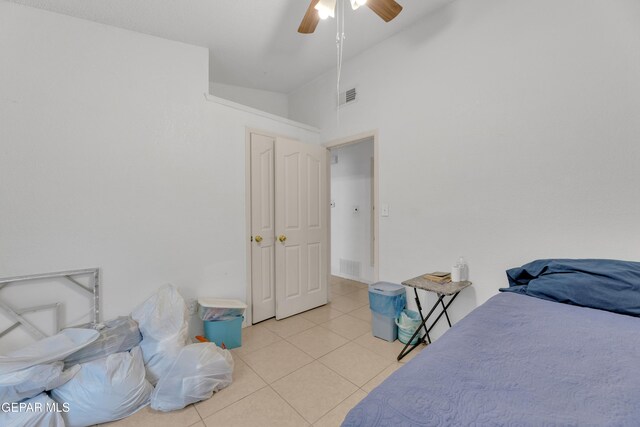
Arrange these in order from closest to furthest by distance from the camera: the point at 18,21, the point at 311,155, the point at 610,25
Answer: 1. the point at 610,25
2. the point at 18,21
3. the point at 311,155

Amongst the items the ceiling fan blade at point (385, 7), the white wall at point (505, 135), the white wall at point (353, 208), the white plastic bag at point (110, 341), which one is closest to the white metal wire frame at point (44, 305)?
the white plastic bag at point (110, 341)

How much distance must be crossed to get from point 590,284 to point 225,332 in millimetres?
2548

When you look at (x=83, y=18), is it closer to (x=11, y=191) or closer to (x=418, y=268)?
(x=11, y=191)

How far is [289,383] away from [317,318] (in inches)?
45.3

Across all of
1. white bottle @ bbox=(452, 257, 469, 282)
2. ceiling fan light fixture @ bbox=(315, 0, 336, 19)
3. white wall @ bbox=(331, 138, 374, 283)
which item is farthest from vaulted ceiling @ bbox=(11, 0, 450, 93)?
white bottle @ bbox=(452, 257, 469, 282)

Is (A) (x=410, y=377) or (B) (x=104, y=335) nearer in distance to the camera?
(A) (x=410, y=377)

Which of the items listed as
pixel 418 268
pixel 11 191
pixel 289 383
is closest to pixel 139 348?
pixel 289 383

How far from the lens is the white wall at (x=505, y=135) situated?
1.60 meters

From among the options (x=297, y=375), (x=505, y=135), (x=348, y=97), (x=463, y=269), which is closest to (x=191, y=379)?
(x=297, y=375)

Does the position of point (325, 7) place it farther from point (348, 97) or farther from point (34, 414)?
point (34, 414)

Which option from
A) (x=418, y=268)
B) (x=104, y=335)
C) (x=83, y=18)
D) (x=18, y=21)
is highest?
(x=83, y=18)

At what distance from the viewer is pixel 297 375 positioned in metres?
2.01

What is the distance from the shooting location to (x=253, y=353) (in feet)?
7.61

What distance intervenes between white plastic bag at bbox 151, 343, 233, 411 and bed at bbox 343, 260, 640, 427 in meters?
1.41
